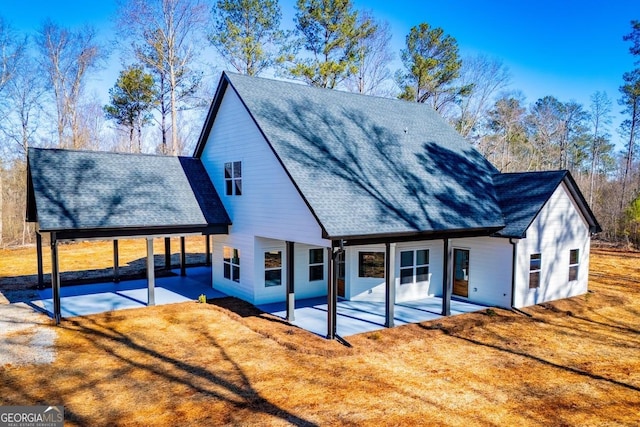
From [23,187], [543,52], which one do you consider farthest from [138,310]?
[543,52]

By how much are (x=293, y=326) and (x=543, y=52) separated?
103 feet

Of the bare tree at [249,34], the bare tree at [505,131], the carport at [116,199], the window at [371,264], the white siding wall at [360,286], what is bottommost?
the white siding wall at [360,286]

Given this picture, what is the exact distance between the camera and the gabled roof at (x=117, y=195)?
42.2 feet

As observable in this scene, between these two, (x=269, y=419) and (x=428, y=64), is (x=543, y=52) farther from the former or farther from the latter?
(x=269, y=419)

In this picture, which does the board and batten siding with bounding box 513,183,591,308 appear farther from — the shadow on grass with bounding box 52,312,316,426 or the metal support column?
the metal support column

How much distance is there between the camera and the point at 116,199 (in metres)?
14.1

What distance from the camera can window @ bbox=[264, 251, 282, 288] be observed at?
48.0 feet

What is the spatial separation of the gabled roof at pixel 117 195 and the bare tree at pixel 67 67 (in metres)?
19.7

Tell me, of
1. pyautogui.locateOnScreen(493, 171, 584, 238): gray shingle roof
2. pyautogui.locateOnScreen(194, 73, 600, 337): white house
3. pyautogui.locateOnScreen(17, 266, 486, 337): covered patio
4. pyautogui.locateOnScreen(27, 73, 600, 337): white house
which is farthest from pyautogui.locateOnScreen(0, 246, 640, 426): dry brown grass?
pyautogui.locateOnScreen(493, 171, 584, 238): gray shingle roof

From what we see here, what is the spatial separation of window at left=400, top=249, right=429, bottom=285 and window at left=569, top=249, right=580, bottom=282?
5654mm

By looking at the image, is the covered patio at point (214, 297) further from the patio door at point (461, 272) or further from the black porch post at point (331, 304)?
the patio door at point (461, 272)

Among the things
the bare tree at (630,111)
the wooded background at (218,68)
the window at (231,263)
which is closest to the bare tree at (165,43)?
the wooded background at (218,68)

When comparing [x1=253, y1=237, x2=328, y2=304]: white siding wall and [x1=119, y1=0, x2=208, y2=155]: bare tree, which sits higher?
[x1=119, y1=0, x2=208, y2=155]: bare tree

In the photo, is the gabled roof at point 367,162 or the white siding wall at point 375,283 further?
the white siding wall at point 375,283
